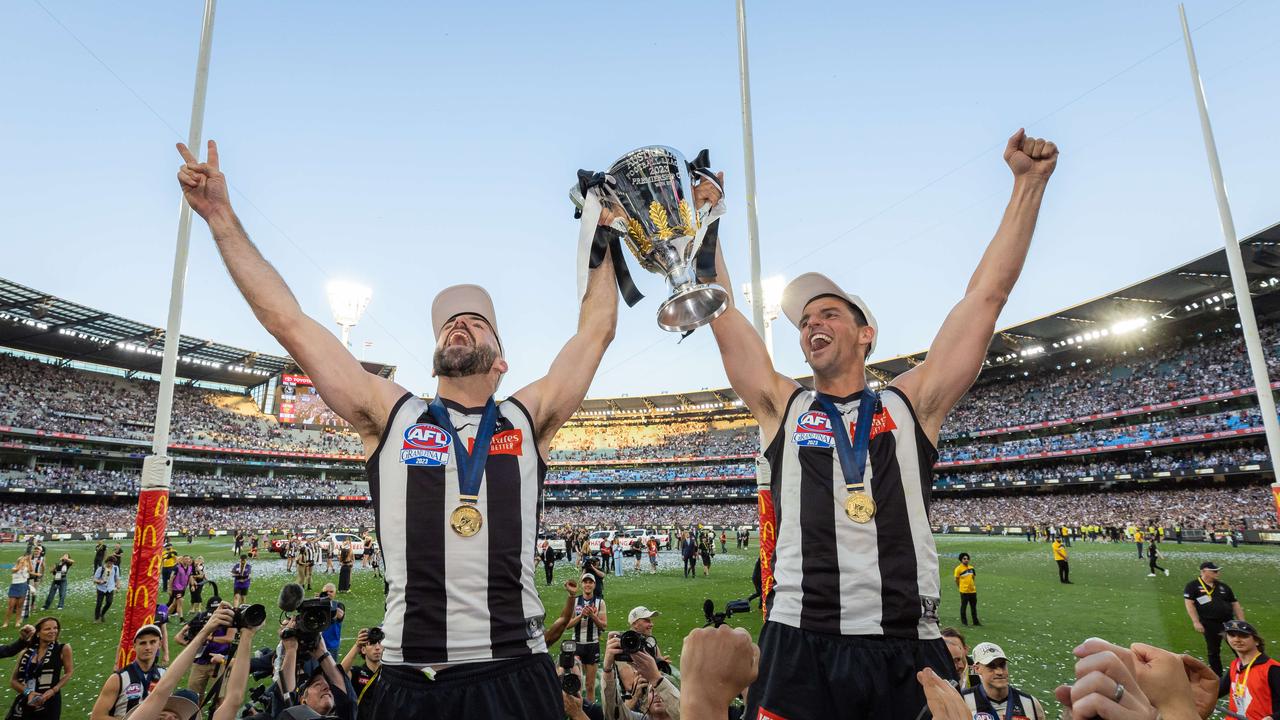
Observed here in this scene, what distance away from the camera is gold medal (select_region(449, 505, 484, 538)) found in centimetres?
225

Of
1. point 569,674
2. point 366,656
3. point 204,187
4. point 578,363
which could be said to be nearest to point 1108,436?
point 366,656

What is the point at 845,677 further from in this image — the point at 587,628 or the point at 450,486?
the point at 587,628

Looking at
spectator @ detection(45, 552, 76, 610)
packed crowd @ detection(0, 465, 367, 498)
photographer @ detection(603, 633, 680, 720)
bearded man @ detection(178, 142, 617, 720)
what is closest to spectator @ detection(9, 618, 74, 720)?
photographer @ detection(603, 633, 680, 720)

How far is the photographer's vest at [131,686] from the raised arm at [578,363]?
5.13 metres

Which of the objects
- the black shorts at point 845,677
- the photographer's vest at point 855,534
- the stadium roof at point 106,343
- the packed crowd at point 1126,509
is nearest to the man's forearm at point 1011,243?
the photographer's vest at point 855,534

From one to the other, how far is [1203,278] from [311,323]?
48.3 m

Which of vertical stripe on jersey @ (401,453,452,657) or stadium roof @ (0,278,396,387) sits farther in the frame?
stadium roof @ (0,278,396,387)

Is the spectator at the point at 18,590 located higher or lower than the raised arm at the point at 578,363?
lower

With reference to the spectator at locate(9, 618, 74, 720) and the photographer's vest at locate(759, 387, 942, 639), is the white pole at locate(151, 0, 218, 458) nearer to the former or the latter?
the spectator at locate(9, 618, 74, 720)

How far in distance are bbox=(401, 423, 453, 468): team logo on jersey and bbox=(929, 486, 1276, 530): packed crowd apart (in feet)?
111

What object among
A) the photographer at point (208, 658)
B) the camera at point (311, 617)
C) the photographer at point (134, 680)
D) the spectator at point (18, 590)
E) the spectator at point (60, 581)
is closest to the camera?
the camera at point (311, 617)

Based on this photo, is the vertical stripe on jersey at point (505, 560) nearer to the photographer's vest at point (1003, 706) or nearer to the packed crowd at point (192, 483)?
the photographer's vest at point (1003, 706)

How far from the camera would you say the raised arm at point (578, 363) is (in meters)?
2.65

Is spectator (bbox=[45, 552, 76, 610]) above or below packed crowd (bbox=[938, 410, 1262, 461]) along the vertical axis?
below
